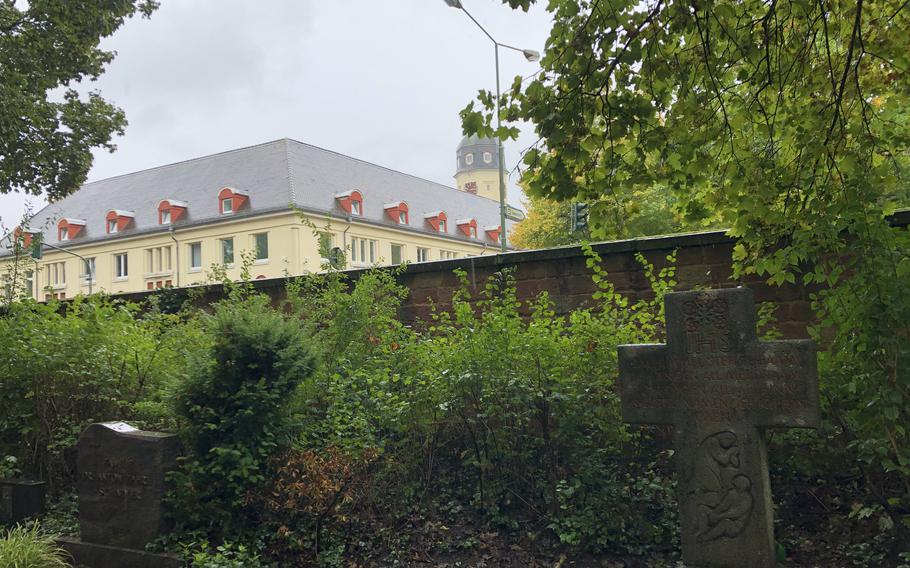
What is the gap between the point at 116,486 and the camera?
5082 mm

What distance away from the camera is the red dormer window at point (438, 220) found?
198 feet

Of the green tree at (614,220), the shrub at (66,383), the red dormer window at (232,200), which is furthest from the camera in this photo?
the red dormer window at (232,200)

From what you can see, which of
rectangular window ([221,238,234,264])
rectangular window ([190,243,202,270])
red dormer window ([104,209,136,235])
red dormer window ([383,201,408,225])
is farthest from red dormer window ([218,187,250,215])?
red dormer window ([383,201,408,225])

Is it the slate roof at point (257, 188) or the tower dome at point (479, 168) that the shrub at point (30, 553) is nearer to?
the slate roof at point (257, 188)

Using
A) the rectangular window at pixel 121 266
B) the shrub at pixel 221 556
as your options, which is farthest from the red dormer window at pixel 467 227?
the shrub at pixel 221 556

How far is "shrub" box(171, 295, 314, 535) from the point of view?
485 cm

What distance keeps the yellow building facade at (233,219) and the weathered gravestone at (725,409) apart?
40.6 m

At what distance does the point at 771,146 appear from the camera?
201 inches

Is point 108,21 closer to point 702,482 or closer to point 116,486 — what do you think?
point 116,486

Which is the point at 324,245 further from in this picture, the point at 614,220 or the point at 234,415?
the point at 614,220

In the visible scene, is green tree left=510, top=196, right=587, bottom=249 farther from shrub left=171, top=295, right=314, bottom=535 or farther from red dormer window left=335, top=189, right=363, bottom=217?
shrub left=171, top=295, right=314, bottom=535

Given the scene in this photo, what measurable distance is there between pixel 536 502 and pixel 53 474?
4.23 m

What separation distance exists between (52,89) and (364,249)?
3754 cm

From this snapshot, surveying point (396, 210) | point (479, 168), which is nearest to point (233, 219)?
point (396, 210)
